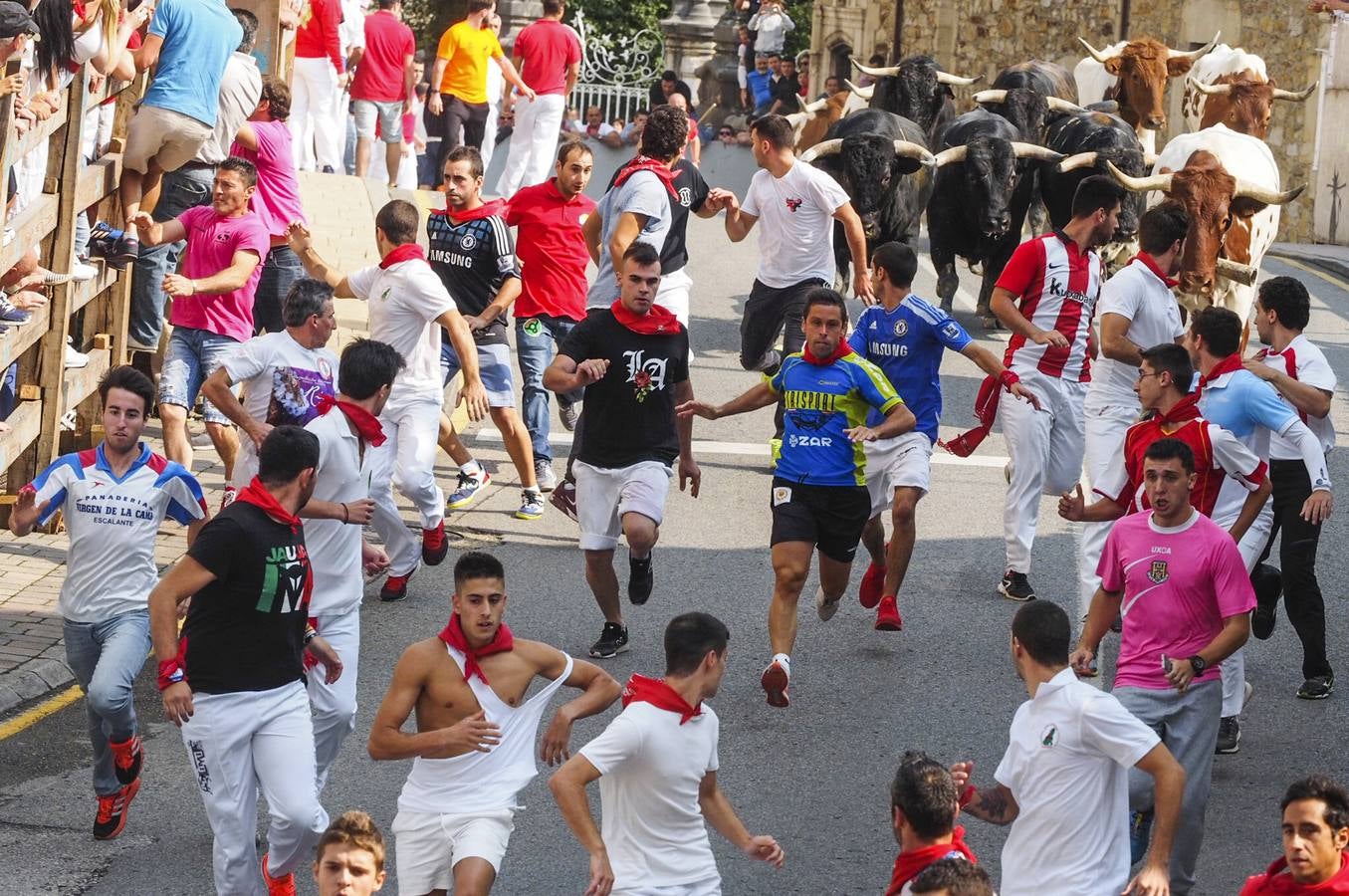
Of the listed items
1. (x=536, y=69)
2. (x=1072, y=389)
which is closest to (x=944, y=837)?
(x=1072, y=389)

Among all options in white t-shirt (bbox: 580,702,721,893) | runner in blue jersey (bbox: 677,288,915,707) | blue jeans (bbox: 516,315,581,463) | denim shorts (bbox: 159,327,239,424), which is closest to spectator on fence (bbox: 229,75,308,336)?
denim shorts (bbox: 159,327,239,424)

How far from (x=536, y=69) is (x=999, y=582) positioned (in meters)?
11.8

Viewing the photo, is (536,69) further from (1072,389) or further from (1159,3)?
(1159,3)

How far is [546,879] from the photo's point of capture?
721 centimetres

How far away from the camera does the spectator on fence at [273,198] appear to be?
40.9 feet

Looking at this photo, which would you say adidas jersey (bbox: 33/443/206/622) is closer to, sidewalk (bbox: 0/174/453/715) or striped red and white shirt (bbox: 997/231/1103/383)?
sidewalk (bbox: 0/174/453/715)

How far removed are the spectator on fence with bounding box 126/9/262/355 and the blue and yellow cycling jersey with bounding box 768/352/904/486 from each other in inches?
206

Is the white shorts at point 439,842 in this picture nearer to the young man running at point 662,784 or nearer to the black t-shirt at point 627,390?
the young man running at point 662,784

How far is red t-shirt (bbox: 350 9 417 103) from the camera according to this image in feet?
68.9

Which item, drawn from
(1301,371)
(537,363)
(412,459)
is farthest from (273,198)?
(1301,371)

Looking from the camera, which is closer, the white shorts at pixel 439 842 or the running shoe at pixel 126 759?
the white shorts at pixel 439 842

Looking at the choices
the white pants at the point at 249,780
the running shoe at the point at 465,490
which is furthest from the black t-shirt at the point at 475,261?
the white pants at the point at 249,780

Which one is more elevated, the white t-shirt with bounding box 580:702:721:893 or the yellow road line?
the white t-shirt with bounding box 580:702:721:893

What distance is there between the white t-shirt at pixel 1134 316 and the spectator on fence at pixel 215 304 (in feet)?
15.4
